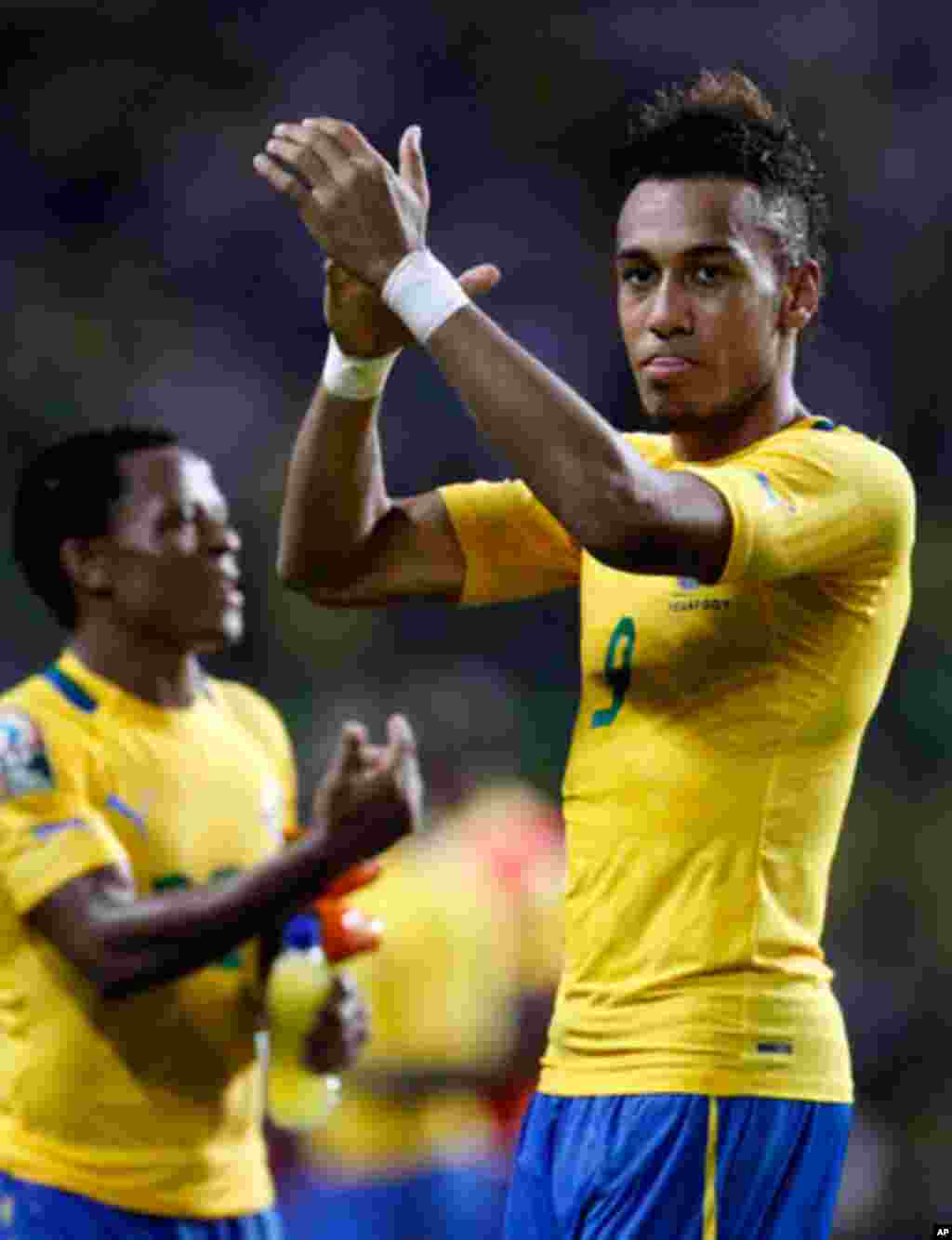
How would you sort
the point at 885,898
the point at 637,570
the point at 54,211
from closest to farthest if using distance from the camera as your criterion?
the point at 637,570 → the point at 885,898 → the point at 54,211

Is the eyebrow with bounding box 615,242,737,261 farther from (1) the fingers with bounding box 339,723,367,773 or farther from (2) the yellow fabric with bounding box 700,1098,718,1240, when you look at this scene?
(1) the fingers with bounding box 339,723,367,773

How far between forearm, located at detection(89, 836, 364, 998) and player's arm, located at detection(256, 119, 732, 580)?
1474 mm

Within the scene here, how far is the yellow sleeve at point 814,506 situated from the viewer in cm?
274

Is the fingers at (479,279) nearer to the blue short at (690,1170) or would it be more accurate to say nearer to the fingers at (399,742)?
the blue short at (690,1170)

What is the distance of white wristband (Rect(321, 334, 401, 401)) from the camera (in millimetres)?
3174

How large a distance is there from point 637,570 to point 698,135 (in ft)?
2.11

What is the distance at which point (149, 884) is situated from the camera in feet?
13.9

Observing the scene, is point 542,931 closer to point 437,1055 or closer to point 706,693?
point 437,1055

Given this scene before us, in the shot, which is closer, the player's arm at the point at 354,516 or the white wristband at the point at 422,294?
the white wristband at the point at 422,294

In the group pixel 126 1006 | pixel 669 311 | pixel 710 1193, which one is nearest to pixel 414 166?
pixel 669 311

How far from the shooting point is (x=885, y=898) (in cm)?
815

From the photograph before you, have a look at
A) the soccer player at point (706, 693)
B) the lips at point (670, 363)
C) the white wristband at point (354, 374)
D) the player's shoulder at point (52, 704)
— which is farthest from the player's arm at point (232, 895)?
the lips at point (670, 363)

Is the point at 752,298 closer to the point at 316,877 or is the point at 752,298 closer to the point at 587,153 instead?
the point at 316,877

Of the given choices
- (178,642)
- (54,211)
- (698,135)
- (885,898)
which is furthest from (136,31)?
(698,135)
